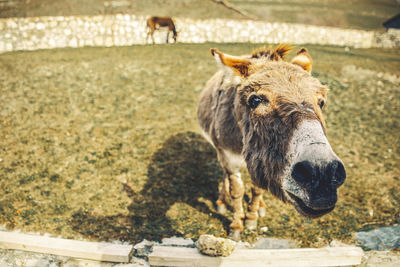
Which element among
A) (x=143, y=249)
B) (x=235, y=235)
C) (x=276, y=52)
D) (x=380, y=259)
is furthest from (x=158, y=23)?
(x=380, y=259)

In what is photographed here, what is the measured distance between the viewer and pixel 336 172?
1609mm

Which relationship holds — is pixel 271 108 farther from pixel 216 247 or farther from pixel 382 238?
pixel 382 238

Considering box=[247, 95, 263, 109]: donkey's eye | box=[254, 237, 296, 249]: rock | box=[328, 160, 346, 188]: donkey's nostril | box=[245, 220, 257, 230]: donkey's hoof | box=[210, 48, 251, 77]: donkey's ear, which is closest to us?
box=[328, 160, 346, 188]: donkey's nostril

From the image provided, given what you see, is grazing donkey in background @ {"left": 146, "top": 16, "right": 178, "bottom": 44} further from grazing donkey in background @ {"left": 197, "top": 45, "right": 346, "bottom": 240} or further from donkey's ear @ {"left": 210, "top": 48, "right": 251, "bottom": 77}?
donkey's ear @ {"left": 210, "top": 48, "right": 251, "bottom": 77}

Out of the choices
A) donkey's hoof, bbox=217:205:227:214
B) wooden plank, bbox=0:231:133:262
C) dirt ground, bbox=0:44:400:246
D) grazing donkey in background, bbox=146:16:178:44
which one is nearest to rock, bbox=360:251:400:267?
dirt ground, bbox=0:44:400:246

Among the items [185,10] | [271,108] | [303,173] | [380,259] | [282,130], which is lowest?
[380,259]

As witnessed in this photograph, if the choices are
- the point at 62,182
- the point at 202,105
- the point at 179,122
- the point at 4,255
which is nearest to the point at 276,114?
the point at 202,105

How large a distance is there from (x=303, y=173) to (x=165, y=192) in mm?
3574

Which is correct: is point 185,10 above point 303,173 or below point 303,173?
above

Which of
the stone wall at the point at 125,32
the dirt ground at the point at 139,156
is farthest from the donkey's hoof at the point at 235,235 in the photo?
the stone wall at the point at 125,32

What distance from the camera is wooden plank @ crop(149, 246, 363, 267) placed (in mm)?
2947

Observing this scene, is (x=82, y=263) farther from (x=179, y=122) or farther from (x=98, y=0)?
(x=98, y=0)

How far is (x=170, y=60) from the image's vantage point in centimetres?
1252

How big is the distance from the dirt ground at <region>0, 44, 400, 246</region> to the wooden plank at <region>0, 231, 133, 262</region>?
24.6 inches
